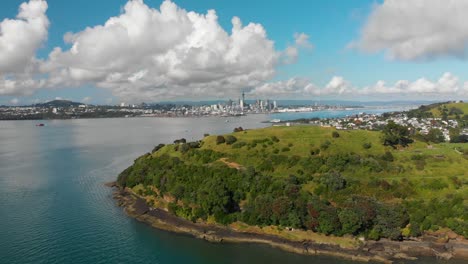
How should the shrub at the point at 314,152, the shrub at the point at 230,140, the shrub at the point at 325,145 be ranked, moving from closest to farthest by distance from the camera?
the shrub at the point at 314,152 < the shrub at the point at 325,145 < the shrub at the point at 230,140

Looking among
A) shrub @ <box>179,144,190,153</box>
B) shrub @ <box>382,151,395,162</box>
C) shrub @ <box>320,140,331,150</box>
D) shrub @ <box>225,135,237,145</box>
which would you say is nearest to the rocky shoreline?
shrub @ <box>382,151,395,162</box>

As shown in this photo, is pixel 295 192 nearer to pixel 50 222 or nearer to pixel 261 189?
pixel 261 189

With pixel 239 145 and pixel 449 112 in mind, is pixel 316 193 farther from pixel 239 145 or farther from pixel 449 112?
pixel 449 112

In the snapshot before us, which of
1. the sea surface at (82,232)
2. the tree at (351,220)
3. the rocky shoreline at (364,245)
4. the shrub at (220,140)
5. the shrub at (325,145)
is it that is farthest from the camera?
the shrub at (220,140)

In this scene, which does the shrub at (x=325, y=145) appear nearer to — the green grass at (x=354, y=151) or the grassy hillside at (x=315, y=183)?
the grassy hillside at (x=315, y=183)

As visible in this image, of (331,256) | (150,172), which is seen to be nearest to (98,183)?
(150,172)

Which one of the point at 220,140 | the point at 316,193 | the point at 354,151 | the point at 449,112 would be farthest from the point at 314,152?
the point at 449,112

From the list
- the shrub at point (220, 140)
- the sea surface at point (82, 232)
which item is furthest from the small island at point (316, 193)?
the sea surface at point (82, 232)
